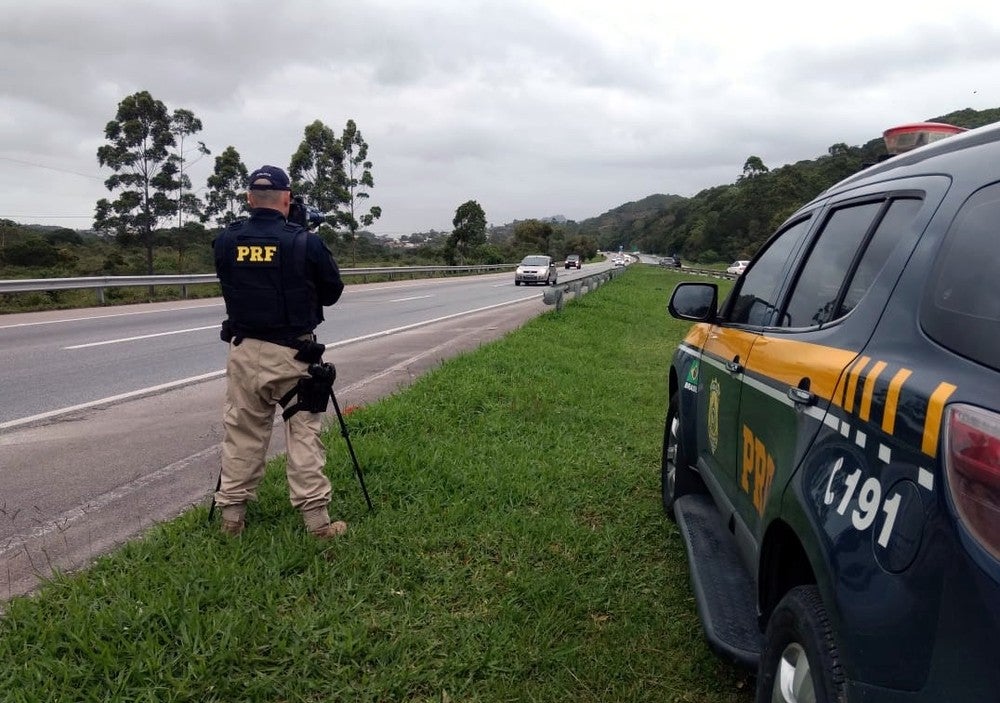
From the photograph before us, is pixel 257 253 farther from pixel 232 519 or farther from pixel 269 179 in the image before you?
pixel 232 519

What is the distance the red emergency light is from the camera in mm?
2504

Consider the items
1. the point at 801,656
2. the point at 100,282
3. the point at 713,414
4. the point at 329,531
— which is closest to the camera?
the point at 801,656

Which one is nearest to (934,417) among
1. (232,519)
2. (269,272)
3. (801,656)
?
(801,656)

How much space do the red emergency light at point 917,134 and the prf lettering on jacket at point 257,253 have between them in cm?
273

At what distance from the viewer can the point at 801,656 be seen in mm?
1714

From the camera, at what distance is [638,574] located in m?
3.50

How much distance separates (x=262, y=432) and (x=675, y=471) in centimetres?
227

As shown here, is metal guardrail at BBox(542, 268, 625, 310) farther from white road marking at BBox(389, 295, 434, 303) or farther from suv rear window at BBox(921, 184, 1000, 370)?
suv rear window at BBox(921, 184, 1000, 370)

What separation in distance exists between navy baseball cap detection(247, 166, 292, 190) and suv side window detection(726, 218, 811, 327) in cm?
231

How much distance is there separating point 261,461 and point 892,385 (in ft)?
9.90

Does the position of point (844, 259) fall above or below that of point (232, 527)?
above

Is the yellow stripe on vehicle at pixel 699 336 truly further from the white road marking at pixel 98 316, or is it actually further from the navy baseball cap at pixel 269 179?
the white road marking at pixel 98 316

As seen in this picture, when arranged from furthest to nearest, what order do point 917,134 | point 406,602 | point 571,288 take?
point 571,288, point 406,602, point 917,134

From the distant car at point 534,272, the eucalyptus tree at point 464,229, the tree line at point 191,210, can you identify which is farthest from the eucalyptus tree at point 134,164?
the eucalyptus tree at point 464,229
